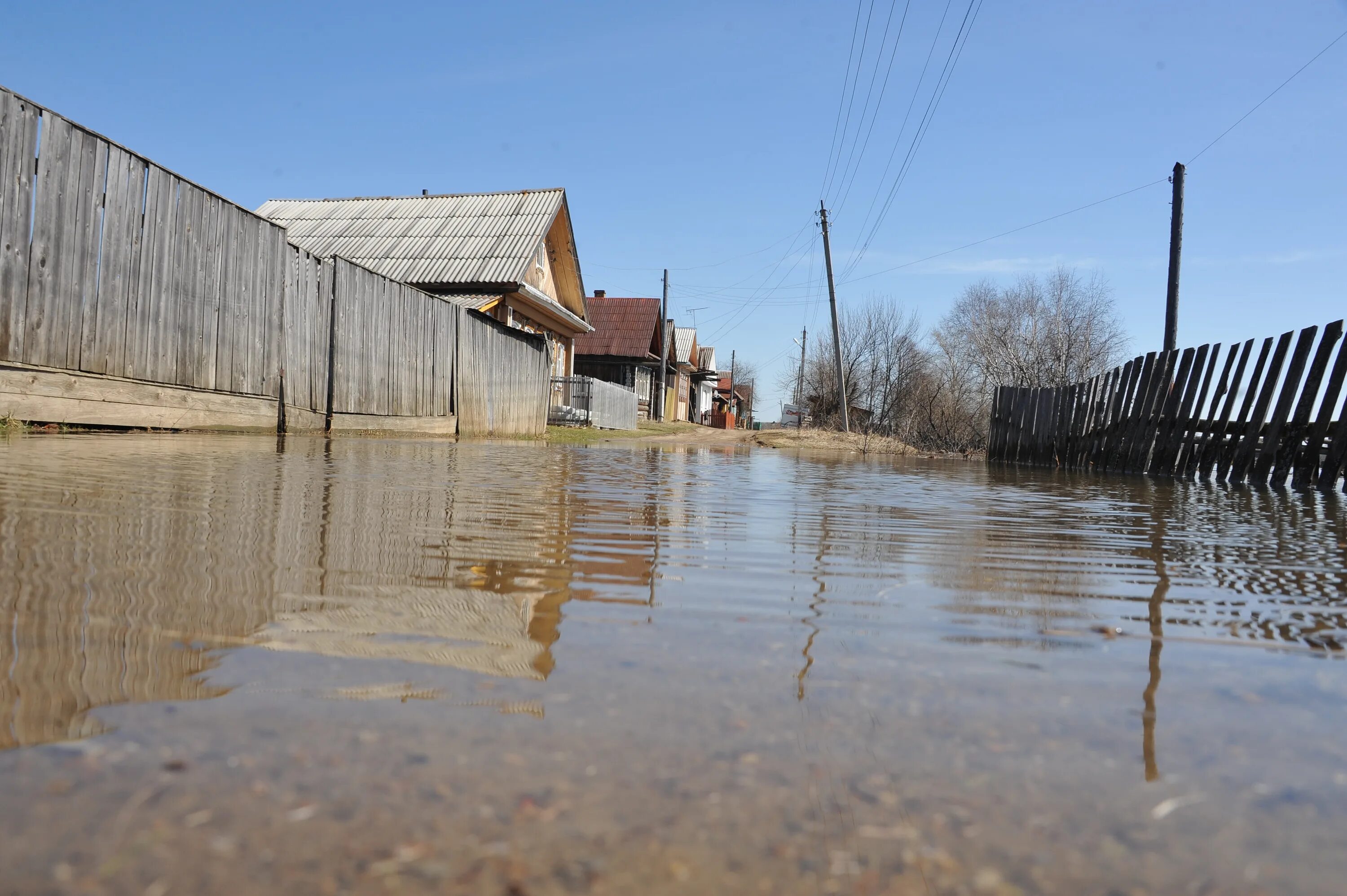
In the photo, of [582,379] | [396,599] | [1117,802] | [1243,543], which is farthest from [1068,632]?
[582,379]

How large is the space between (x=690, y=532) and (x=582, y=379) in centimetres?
2185

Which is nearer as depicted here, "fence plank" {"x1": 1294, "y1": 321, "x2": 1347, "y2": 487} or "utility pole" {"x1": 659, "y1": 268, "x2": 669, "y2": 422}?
"fence plank" {"x1": 1294, "y1": 321, "x2": 1347, "y2": 487}

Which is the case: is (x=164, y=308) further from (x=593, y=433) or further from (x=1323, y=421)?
(x=593, y=433)

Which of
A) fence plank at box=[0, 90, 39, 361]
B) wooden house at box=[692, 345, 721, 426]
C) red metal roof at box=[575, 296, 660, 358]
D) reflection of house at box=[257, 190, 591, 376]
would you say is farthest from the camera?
wooden house at box=[692, 345, 721, 426]

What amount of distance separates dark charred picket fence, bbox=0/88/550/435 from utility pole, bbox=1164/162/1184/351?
11135 mm

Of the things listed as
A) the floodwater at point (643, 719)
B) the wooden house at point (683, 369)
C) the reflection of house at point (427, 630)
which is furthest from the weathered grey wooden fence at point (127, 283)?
the wooden house at point (683, 369)

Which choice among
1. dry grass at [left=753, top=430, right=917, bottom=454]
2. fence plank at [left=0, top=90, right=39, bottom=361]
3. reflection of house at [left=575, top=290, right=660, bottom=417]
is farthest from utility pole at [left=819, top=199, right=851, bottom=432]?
fence plank at [left=0, top=90, right=39, bottom=361]

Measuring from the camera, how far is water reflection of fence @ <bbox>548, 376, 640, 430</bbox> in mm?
23938

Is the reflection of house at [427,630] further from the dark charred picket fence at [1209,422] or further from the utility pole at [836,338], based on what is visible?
the utility pole at [836,338]

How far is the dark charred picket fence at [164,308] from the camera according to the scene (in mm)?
6387

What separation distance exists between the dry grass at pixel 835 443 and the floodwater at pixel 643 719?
16042 mm

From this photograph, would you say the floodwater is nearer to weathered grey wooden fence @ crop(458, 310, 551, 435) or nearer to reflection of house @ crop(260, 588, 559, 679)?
reflection of house @ crop(260, 588, 559, 679)

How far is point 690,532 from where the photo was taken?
3.09 m

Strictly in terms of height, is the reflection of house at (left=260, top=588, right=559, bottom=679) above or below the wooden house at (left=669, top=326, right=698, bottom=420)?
below
